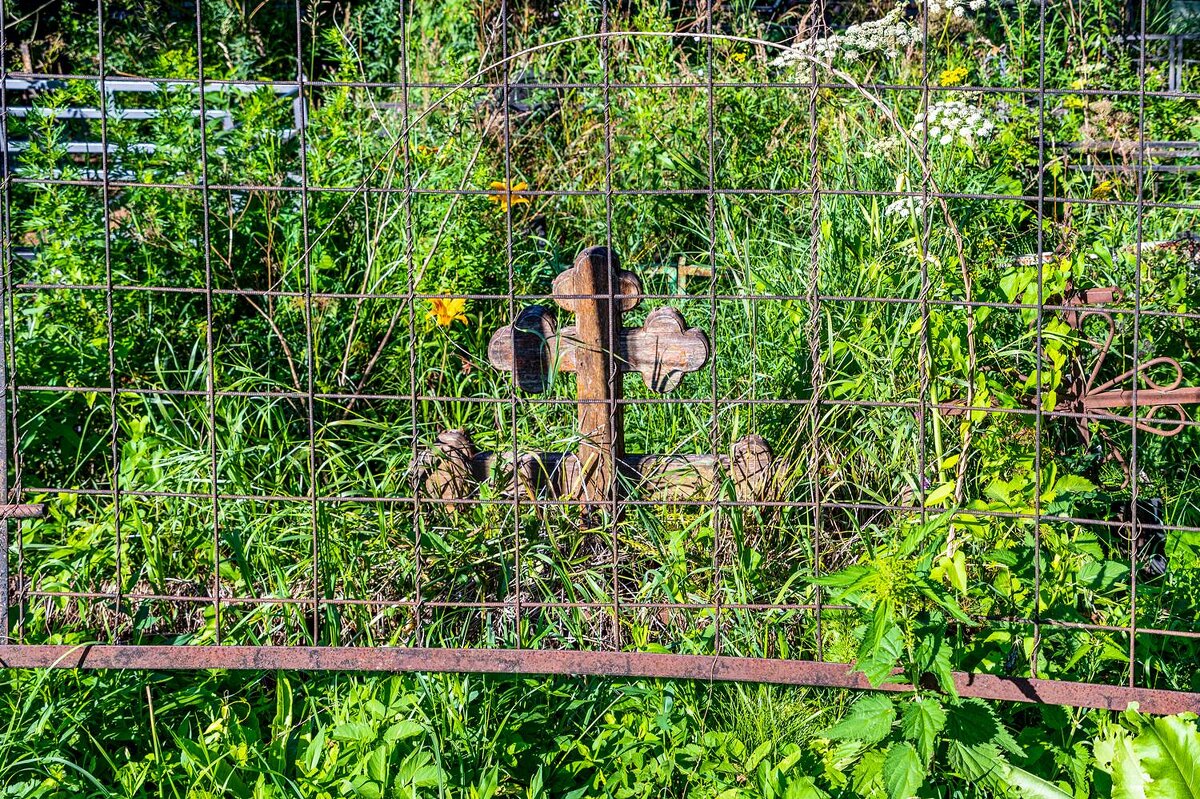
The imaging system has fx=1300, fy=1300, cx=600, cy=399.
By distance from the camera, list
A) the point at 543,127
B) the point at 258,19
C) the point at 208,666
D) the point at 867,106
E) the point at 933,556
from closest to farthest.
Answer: the point at 933,556
the point at 208,666
the point at 867,106
the point at 543,127
the point at 258,19

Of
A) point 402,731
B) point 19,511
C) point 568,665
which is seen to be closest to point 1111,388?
point 568,665

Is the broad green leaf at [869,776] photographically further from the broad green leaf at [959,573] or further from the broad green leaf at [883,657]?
the broad green leaf at [959,573]

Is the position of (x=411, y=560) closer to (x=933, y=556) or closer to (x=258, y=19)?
(x=933, y=556)

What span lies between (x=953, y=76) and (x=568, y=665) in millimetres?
3572

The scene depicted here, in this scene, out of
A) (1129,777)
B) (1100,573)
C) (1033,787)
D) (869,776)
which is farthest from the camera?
(1100,573)

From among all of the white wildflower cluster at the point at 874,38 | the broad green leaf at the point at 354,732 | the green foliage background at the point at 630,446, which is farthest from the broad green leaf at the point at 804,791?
the white wildflower cluster at the point at 874,38

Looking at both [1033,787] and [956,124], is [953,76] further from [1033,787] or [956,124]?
[1033,787]

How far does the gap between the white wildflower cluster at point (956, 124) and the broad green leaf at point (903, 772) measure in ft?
7.75

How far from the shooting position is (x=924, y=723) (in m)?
2.74

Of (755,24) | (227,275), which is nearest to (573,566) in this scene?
(227,275)

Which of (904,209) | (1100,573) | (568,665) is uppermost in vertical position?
(904,209)

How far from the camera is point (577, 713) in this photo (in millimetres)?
3361

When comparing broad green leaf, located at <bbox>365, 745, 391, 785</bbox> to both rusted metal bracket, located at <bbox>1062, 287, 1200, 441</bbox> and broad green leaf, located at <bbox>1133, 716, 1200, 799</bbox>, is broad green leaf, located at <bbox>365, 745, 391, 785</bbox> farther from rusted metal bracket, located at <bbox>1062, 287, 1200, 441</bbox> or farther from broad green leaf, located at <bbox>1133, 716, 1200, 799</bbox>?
rusted metal bracket, located at <bbox>1062, 287, 1200, 441</bbox>

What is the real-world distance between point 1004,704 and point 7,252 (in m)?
2.69
